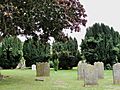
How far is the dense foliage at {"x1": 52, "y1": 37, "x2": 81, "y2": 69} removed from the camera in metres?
43.0

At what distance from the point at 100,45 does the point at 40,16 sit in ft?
69.3

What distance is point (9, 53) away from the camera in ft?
149

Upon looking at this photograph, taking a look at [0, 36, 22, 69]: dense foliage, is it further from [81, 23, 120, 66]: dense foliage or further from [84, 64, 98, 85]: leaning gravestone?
[84, 64, 98, 85]: leaning gravestone

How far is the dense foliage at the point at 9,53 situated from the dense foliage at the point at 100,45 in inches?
336

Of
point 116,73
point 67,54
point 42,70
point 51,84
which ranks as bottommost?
point 51,84

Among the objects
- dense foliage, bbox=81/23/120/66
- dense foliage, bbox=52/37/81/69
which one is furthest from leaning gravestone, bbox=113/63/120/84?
dense foliage, bbox=81/23/120/66

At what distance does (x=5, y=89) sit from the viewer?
17.3m

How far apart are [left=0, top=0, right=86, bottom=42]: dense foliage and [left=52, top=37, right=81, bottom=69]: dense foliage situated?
56.5 feet

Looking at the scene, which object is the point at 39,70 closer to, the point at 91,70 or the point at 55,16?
the point at 55,16

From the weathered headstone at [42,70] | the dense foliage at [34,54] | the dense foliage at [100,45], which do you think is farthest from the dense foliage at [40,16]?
the dense foliage at [34,54]

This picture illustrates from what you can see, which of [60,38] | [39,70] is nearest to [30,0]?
[60,38]

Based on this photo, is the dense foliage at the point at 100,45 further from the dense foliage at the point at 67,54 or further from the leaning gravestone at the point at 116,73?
the leaning gravestone at the point at 116,73

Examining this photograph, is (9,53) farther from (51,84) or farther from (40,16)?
(51,84)

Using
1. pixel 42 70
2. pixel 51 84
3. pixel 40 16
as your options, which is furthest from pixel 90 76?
pixel 42 70
